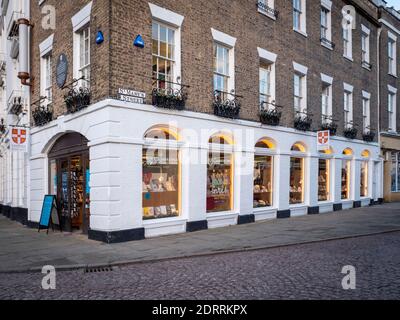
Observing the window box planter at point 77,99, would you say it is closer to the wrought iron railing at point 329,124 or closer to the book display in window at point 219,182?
the book display in window at point 219,182

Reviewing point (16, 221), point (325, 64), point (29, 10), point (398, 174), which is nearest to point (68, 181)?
point (16, 221)

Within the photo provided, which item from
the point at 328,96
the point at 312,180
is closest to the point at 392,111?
the point at 328,96

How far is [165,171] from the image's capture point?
36.9 ft

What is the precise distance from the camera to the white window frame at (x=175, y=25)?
10857 mm

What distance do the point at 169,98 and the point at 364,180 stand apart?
14665 millimetres

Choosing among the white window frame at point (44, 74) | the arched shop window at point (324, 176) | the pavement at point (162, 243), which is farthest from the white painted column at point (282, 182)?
the white window frame at point (44, 74)

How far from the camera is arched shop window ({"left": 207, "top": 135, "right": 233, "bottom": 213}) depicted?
12461 mm

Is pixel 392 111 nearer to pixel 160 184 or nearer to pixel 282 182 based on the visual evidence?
pixel 282 182

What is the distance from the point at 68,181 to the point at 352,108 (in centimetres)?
1475

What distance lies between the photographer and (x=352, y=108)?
19.7 m

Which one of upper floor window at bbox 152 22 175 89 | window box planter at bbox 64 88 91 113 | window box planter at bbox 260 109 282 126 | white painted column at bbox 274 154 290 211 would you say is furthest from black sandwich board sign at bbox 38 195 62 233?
white painted column at bbox 274 154 290 211

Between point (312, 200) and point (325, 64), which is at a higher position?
point (325, 64)

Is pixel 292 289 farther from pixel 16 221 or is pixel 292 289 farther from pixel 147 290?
pixel 16 221

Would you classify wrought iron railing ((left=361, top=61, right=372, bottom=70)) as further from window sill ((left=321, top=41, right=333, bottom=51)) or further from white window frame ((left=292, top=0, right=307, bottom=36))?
white window frame ((left=292, top=0, right=307, bottom=36))
